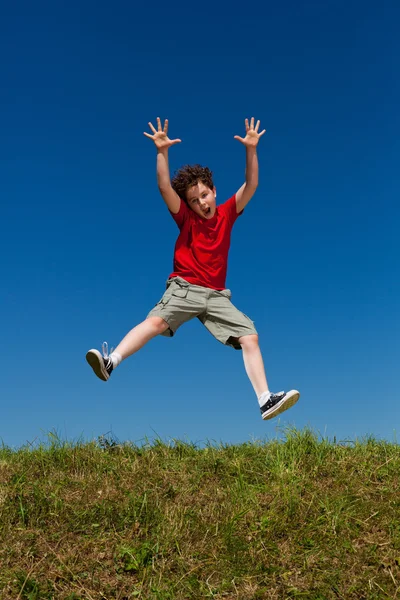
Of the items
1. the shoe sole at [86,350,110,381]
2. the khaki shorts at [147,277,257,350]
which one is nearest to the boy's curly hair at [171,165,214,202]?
the khaki shorts at [147,277,257,350]

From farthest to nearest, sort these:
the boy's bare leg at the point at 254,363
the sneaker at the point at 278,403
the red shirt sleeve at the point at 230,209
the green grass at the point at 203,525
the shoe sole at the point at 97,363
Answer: the red shirt sleeve at the point at 230,209
the boy's bare leg at the point at 254,363
the sneaker at the point at 278,403
the shoe sole at the point at 97,363
the green grass at the point at 203,525

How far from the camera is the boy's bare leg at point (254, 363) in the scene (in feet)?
22.6

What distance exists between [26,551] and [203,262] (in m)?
3.75

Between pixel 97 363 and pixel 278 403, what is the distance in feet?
6.72

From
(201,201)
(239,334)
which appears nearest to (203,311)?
(239,334)

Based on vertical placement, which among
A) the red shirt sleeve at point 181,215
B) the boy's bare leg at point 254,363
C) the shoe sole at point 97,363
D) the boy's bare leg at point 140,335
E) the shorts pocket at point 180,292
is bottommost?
the boy's bare leg at point 254,363

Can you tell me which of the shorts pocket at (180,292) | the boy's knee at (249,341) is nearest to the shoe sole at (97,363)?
the shorts pocket at (180,292)

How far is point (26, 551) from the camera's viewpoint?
4.78 m

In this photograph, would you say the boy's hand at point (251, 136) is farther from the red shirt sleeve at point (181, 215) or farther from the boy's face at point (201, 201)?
the red shirt sleeve at point (181, 215)

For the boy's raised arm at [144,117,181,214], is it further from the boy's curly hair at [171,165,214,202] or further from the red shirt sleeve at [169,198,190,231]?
the boy's curly hair at [171,165,214,202]

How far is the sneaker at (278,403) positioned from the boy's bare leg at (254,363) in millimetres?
171

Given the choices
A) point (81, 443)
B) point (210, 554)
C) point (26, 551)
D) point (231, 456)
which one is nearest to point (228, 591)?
point (210, 554)

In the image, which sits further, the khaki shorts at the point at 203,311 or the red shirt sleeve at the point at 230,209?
the red shirt sleeve at the point at 230,209

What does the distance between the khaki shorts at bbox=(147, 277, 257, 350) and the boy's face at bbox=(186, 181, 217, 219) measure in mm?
928
